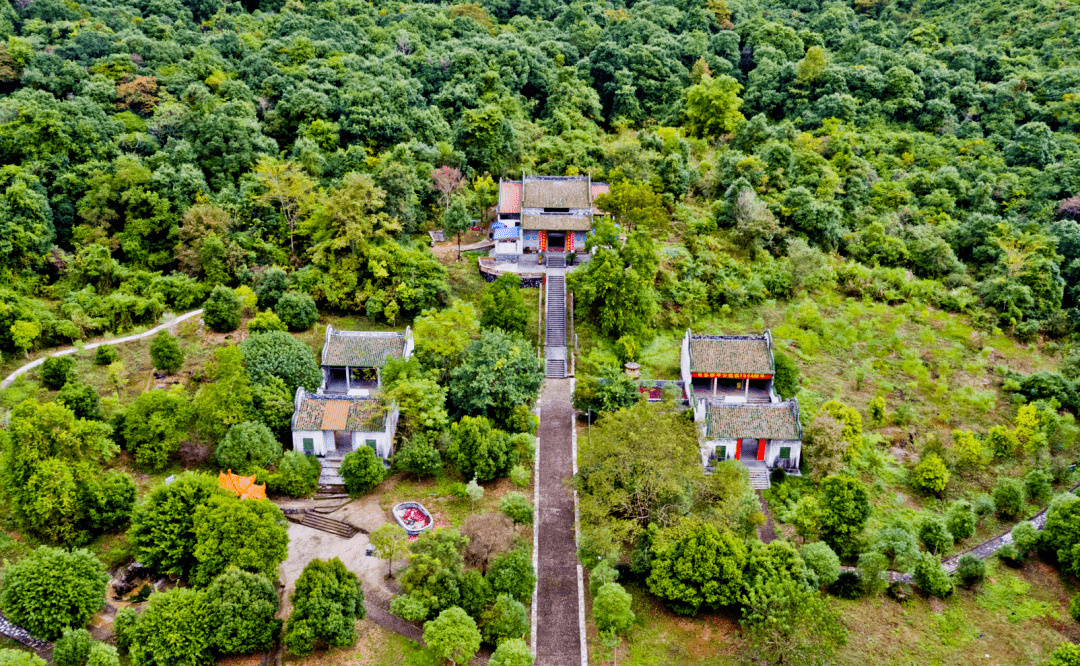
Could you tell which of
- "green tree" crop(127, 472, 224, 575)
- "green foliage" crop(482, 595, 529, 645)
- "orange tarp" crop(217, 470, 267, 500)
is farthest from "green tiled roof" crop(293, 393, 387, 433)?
"green foliage" crop(482, 595, 529, 645)

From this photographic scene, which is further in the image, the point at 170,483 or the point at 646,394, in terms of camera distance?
the point at 646,394

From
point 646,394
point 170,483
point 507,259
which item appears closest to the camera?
point 170,483

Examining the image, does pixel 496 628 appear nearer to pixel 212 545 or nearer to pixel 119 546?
pixel 212 545

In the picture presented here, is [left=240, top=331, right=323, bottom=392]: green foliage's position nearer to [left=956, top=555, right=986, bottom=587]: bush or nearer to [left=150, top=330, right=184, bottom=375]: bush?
[left=150, top=330, right=184, bottom=375]: bush

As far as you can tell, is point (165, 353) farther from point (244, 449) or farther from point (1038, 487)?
point (1038, 487)

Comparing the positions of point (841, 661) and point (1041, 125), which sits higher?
point (1041, 125)

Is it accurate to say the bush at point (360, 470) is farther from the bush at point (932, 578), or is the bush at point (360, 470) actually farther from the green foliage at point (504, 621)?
the bush at point (932, 578)

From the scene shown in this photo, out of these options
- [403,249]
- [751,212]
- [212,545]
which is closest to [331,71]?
[403,249]
